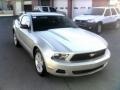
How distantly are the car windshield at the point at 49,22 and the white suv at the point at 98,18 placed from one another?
17.0ft

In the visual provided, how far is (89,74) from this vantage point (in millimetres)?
4461

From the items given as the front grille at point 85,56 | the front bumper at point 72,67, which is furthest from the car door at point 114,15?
the front bumper at point 72,67

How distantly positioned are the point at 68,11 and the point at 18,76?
19.2 metres

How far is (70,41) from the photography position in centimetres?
457

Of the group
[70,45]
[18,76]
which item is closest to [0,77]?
[18,76]

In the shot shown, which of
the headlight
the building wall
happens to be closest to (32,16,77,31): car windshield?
the headlight

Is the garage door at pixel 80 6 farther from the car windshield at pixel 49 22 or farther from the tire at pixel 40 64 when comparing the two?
the tire at pixel 40 64

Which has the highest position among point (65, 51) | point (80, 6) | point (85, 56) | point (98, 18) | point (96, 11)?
point (80, 6)

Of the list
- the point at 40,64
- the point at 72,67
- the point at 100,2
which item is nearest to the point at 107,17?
the point at 40,64

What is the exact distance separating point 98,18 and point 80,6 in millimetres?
11489

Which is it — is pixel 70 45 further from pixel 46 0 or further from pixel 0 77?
pixel 46 0

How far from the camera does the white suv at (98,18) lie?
11.2 meters

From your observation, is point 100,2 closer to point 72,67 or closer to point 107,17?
point 107,17

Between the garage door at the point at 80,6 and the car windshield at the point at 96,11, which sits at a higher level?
the garage door at the point at 80,6
